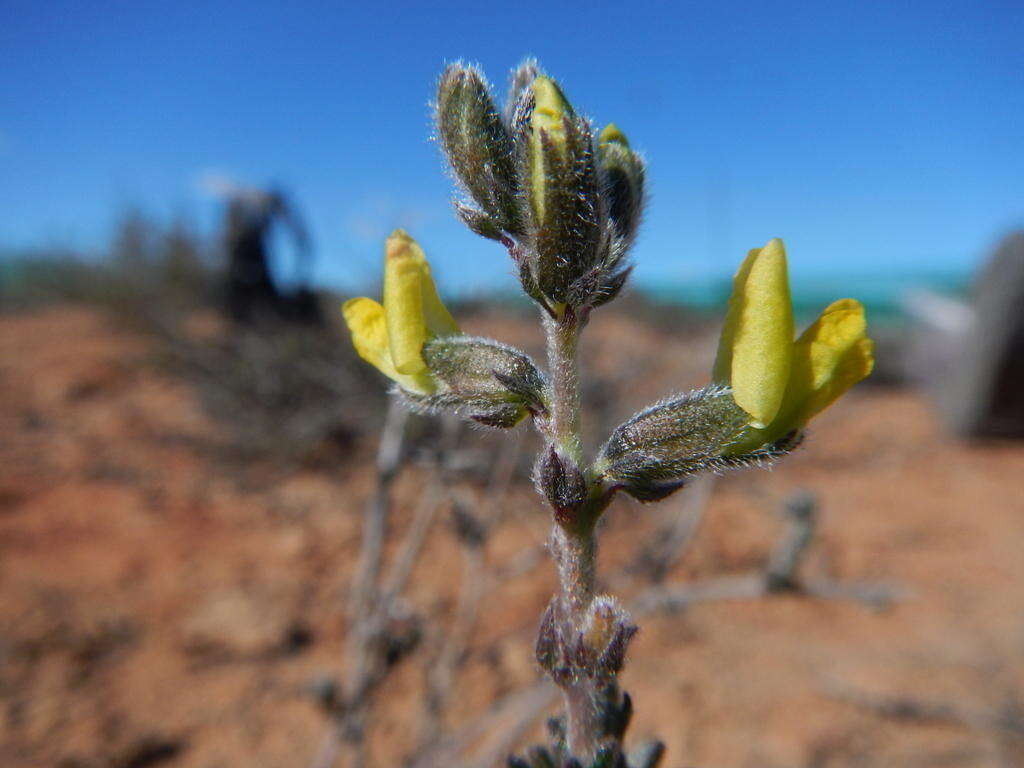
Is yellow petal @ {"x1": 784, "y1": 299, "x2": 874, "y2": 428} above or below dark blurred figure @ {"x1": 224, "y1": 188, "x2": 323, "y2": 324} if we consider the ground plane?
below

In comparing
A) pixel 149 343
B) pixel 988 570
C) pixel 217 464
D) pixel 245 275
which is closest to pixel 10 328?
pixel 149 343

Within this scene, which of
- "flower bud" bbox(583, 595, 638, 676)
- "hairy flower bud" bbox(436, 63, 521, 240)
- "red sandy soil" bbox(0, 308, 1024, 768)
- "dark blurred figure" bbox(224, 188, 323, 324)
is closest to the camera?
"flower bud" bbox(583, 595, 638, 676)

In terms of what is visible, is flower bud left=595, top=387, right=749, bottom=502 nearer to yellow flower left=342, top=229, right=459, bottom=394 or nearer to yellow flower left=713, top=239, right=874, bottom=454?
yellow flower left=713, top=239, right=874, bottom=454

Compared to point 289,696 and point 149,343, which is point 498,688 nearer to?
point 289,696

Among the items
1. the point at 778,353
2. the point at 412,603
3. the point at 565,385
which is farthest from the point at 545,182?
the point at 412,603

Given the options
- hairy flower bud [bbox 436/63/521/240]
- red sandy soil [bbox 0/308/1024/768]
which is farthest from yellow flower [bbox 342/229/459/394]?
red sandy soil [bbox 0/308/1024/768]

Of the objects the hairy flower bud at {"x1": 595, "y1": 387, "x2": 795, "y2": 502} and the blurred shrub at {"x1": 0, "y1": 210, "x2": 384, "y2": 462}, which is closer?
the hairy flower bud at {"x1": 595, "y1": 387, "x2": 795, "y2": 502}

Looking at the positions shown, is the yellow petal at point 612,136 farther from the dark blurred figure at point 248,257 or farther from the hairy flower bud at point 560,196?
the dark blurred figure at point 248,257
